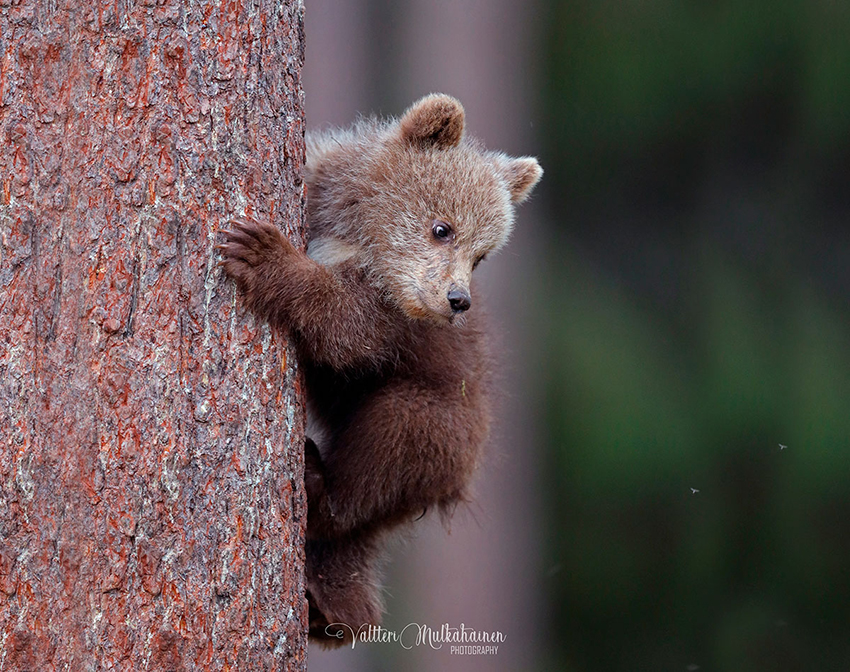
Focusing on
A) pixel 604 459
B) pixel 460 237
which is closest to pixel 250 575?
pixel 460 237

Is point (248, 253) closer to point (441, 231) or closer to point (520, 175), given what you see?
point (441, 231)

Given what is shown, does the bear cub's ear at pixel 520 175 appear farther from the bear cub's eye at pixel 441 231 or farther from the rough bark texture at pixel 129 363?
the rough bark texture at pixel 129 363

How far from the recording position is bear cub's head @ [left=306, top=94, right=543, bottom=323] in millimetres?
4172

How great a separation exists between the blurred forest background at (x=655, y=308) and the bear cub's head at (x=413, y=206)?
390cm

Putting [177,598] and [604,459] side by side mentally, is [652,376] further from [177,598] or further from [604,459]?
[177,598]

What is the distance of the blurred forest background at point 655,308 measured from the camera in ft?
28.9

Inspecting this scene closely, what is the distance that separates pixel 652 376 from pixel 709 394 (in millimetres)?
507

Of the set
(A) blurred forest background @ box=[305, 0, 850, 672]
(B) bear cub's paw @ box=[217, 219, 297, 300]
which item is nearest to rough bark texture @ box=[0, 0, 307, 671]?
(B) bear cub's paw @ box=[217, 219, 297, 300]

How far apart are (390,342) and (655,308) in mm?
5843

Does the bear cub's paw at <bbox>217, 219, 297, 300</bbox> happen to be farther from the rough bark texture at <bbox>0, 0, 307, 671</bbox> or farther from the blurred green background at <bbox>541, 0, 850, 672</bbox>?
the blurred green background at <bbox>541, 0, 850, 672</bbox>

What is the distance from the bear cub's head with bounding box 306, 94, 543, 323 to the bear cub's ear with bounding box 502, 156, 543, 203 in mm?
134

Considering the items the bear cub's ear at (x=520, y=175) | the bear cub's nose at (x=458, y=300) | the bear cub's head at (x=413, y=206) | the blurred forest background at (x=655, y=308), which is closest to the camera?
the bear cub's nose at (x=458, y=300)

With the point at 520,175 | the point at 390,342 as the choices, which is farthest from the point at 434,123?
the point at 390,342

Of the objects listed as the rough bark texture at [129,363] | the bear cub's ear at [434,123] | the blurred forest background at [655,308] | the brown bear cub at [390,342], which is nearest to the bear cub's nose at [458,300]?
the brown bear cub at [390,342]
